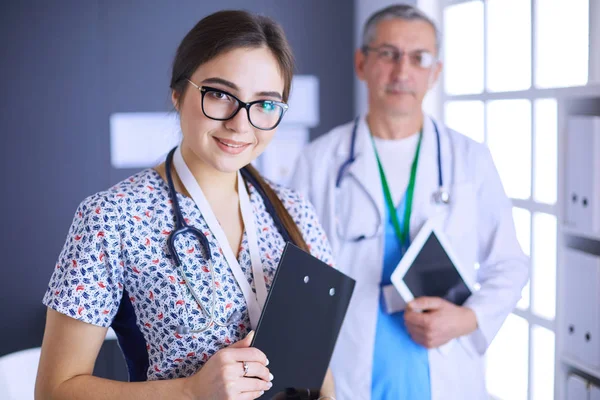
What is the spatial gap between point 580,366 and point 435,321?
16.0 inches

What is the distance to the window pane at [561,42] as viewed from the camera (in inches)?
85.8

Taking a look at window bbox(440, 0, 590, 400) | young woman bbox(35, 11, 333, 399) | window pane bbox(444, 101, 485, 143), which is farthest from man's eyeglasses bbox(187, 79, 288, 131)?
window pane bbox(444, 101, 485, 143)

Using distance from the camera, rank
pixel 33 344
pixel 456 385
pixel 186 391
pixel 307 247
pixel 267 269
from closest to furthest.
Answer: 1. pixel 186 391
2. pixel 267 269
3. pixel 307 247
4. pixel 456 385
5. pixel 33 344

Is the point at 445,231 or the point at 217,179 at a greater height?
the point at 217,179

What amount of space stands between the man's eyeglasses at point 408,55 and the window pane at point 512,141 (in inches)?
26.7

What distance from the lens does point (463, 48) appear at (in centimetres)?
299

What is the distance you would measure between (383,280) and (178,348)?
0.87 meters

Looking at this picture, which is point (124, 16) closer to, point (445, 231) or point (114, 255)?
point (445, 231)

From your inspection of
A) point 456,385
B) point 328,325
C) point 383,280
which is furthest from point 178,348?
point 456,385

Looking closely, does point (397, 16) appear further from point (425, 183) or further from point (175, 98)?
point (175, 98)

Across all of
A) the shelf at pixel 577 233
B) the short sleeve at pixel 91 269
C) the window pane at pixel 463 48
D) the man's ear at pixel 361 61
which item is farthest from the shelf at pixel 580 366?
the window pane at pixel 463 48

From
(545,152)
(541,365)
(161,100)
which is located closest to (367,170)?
(545,152)

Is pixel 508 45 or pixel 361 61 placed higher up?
pixel 508 45

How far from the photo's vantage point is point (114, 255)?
120 centimetres
